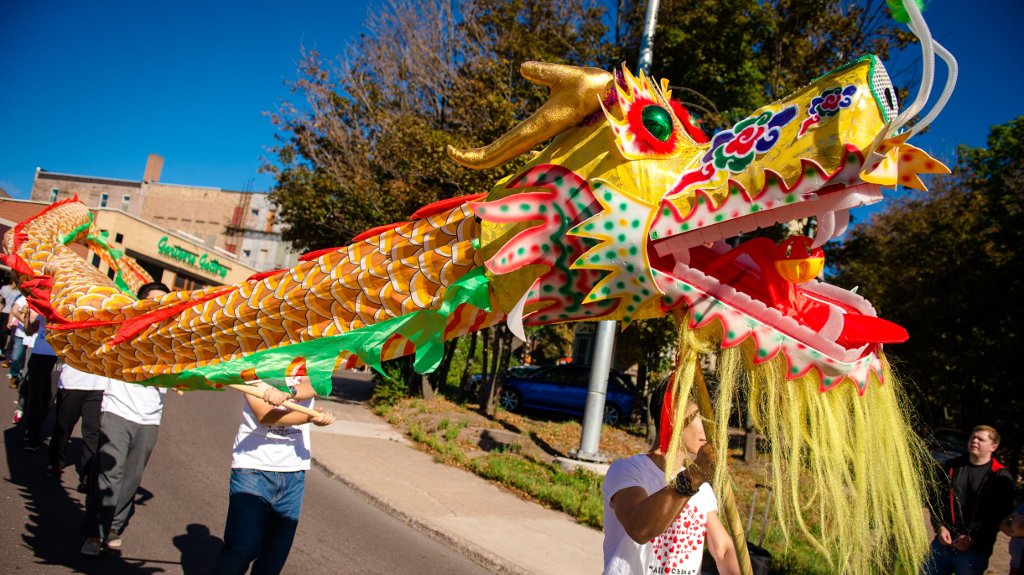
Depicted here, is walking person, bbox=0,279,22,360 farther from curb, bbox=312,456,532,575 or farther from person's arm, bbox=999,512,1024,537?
person's arm, bbox=999,512,1024,537

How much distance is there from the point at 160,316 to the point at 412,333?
95 cm

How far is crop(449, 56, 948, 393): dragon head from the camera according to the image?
1.32m

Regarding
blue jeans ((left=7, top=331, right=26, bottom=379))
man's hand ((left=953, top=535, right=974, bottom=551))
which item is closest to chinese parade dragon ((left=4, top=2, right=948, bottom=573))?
man's hand ((left=953, top=535, right=974, bottom=551))

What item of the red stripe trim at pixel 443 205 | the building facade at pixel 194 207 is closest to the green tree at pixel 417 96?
the red stripe trim at pixel 443 205

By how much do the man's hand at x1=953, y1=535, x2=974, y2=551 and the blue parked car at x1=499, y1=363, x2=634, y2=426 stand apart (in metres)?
11.1

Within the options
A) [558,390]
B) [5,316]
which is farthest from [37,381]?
[558,390]

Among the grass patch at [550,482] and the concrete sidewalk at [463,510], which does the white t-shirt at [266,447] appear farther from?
the grass patch at [550,482]

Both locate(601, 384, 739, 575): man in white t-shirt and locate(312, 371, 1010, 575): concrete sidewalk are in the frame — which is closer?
locate(601, 384, 739, 575): man in white t-shirt

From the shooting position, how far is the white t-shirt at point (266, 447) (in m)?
3.34

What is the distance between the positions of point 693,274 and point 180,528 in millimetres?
5457

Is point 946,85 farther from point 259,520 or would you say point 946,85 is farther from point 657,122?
point 259,520

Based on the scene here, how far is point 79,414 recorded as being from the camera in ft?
20.2

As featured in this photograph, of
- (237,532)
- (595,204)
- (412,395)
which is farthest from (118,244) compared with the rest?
(595,204)

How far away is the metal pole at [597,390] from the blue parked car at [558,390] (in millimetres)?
6530
